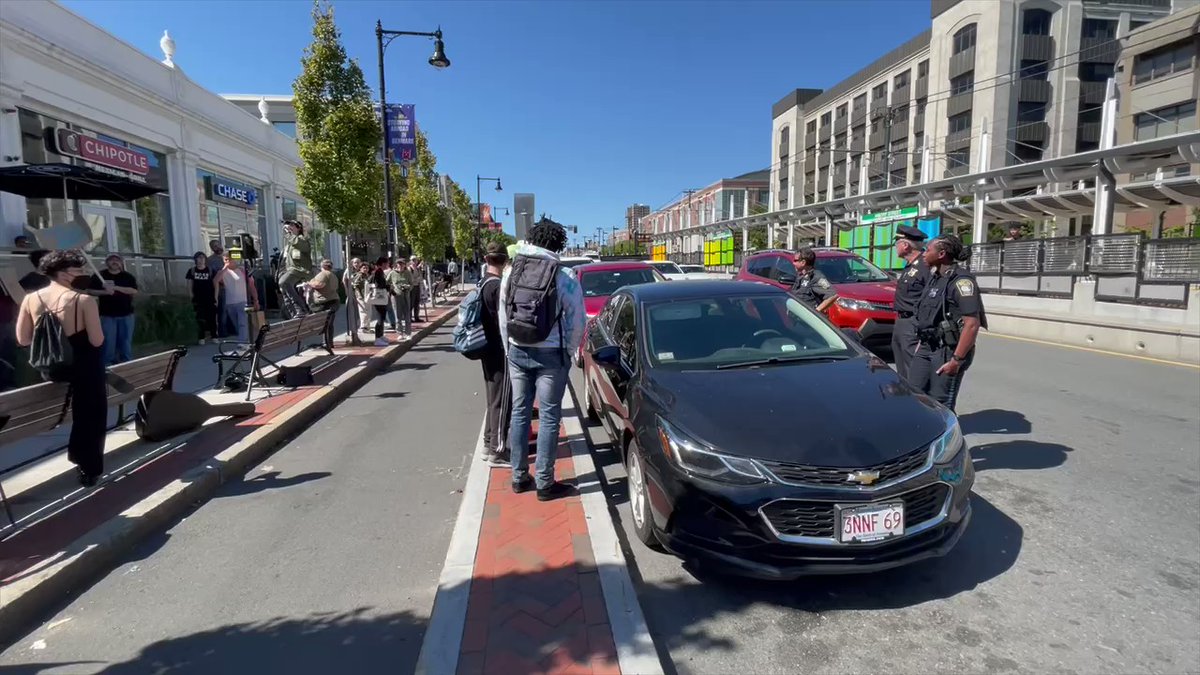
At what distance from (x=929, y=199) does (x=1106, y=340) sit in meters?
12.8

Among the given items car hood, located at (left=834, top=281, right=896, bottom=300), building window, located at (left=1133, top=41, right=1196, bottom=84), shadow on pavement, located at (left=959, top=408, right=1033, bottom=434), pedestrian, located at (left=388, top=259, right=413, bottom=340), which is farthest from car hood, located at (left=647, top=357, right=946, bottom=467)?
building window, located at (left=1133, top=41, right=1196, bottom=84)

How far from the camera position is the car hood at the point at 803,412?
3.00 metres

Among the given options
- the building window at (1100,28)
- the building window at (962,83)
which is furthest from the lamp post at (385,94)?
the building window at (1100,28)

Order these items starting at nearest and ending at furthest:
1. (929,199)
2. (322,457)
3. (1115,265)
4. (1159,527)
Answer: (1159,527)
(322,457)
(1115,265)
(929,199)

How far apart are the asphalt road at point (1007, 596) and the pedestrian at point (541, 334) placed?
2.44ft

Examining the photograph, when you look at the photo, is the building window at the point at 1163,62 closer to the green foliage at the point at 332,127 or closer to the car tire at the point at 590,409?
the green foliage at the point at 332,127

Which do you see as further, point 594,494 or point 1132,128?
point 1132,128

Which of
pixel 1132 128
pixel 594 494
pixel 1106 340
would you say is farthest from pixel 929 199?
pixel 1132 128

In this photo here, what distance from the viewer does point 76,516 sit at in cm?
410

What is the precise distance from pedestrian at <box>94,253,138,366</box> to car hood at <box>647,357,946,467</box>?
24.5 feet

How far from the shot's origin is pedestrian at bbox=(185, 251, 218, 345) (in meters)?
12.4

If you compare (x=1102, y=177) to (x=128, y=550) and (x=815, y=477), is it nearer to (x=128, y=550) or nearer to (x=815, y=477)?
(x=815, y=477)

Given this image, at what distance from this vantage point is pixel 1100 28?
47.3 meters

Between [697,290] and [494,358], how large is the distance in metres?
1.77
